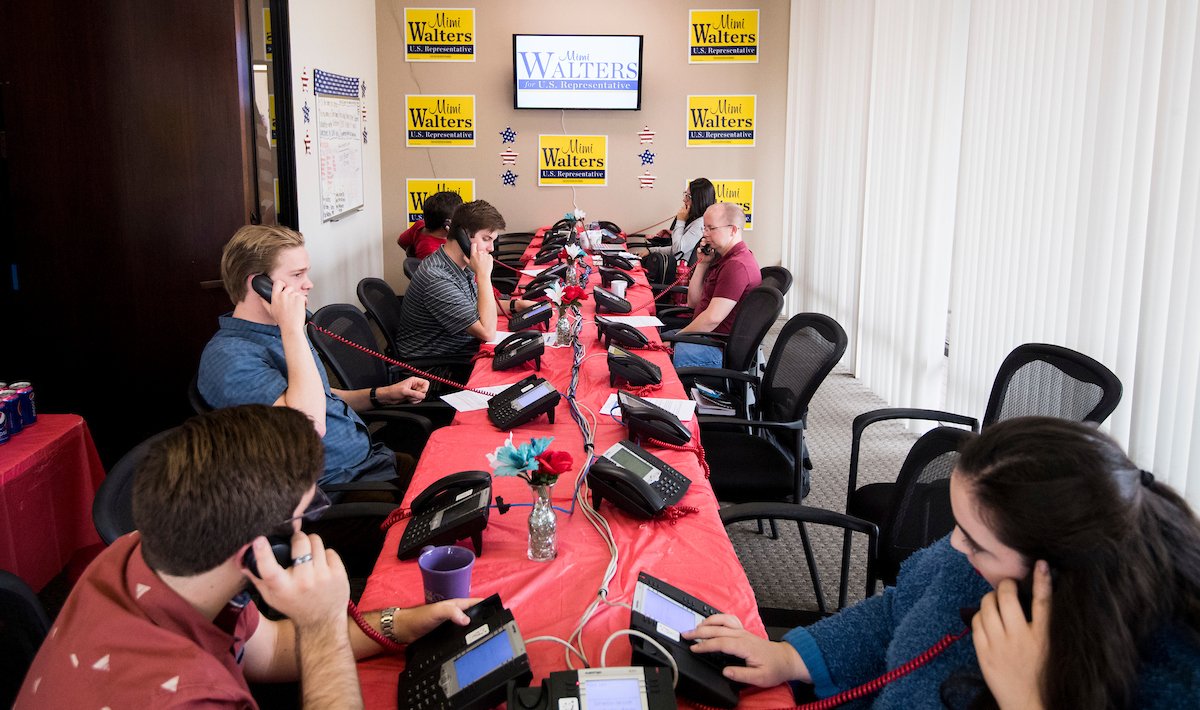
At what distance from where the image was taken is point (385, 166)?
7234 millimetres

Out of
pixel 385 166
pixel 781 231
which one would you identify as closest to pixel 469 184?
pixel 385 166

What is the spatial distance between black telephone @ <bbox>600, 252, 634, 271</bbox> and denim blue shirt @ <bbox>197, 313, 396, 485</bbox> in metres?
3.13

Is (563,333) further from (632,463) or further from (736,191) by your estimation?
(736,191)

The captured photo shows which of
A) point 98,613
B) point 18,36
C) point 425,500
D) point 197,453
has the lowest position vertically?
point 425,500

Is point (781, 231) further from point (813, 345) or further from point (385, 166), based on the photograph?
point (813, 345)

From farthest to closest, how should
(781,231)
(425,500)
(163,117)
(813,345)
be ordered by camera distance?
(781,231)
(163,117)
(813,345)
(425,500)

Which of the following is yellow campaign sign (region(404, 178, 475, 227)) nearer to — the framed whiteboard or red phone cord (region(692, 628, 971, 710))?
the framed whiteboard

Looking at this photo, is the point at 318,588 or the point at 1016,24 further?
the point at 1016,24

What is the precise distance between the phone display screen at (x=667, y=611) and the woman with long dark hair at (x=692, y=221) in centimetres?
486

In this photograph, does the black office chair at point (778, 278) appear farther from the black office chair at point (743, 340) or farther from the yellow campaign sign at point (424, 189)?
the yellow campaign sign at point (424, 189)

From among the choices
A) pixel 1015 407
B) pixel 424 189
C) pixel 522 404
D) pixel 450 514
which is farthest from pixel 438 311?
pixel 424 189

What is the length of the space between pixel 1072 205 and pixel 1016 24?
2.84ft

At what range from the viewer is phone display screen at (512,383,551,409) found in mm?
2279

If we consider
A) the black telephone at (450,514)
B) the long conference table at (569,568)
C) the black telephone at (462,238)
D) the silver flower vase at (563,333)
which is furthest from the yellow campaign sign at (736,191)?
the black telephone at (450,514)
